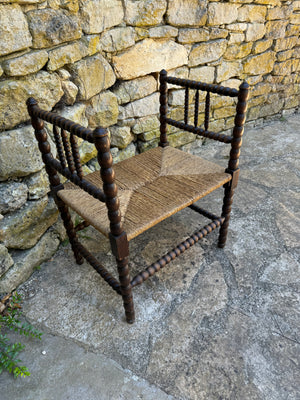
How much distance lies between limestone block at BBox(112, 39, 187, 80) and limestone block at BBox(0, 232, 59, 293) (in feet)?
3.57

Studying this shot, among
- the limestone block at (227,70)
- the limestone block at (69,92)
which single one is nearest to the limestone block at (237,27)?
the limestone block at (227,70)

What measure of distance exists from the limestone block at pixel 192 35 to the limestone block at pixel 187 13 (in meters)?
0.04

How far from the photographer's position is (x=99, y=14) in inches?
60.2

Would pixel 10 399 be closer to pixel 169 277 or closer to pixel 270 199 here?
pixel 169 277

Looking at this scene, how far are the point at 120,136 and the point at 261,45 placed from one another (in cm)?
186

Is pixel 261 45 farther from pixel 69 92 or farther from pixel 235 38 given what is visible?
pixel 69 92

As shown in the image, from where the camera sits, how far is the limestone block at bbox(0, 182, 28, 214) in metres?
1.34

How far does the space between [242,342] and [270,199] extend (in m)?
1.16

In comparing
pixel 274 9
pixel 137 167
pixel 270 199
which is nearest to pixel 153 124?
pixel 137 167

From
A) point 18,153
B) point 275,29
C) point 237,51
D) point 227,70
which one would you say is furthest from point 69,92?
point 275,29

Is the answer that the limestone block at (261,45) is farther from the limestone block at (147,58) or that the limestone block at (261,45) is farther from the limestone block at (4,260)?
the limestone block at (4,260)

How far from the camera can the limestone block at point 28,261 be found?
1416 mm

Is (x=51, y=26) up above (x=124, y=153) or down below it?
above

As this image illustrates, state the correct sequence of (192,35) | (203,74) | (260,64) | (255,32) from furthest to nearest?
(260,64) < (255,32) < (203,74) < (192,35)
